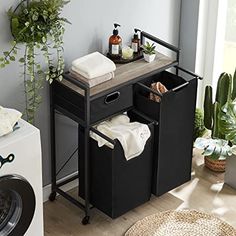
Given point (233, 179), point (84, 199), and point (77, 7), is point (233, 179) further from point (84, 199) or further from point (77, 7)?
point (77, 7)

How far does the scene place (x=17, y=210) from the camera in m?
2.87

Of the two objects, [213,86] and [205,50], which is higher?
[205,50]

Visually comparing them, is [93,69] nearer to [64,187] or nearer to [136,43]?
[136,43]

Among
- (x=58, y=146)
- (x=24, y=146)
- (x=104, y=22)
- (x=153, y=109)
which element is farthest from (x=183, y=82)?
(x=24, y=146)

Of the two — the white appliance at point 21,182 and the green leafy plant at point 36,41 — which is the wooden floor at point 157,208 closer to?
the white appliance at point 21,182

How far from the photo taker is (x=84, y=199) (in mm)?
3357

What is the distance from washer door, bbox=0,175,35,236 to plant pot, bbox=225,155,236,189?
118 cm

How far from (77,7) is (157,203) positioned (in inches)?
43.6

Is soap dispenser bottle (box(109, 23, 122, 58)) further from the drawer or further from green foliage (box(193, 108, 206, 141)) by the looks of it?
green foliage (box(193, 108, 206, 141))

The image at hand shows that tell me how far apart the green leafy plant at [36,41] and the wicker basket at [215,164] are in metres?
1.11

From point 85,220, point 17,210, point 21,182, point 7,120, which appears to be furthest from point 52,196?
point 7,120

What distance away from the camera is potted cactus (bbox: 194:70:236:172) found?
136 inches

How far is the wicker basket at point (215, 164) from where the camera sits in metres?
Answer: 3.73

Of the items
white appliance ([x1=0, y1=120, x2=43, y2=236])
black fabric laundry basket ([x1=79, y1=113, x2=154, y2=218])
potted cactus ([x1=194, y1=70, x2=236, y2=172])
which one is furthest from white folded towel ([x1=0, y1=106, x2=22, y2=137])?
potted cactus ([x1=194, y1=70, x2=236, y2=172])
